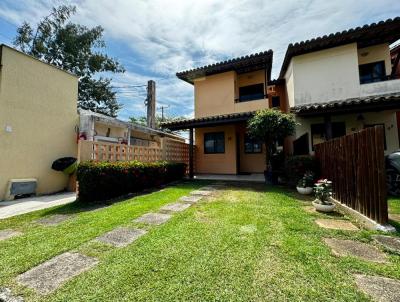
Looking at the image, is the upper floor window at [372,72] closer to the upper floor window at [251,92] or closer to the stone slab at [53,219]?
the upper floor window at [251,92]

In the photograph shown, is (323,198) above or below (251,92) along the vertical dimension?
below

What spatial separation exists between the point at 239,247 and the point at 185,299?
1.23 metres

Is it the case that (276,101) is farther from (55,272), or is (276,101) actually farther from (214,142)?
(55,272)

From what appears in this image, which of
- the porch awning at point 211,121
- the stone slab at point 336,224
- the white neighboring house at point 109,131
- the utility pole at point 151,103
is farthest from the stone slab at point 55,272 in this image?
the utility pole at point 151,103

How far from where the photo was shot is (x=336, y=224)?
3.84m

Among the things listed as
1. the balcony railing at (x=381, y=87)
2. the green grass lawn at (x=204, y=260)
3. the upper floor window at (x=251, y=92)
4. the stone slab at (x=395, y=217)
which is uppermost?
the upper floor window at (x=251, y=92)

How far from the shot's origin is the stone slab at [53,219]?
4.19 metres

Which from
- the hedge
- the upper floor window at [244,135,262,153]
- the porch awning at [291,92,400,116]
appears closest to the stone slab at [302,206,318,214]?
the porch awning at [291,92,400,116]

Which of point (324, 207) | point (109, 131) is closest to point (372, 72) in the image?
point (324, 207)

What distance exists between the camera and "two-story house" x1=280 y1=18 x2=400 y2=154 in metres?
8.76

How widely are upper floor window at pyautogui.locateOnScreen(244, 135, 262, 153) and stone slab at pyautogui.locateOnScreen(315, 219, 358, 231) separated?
8511 millimetres

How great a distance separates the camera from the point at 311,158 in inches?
284

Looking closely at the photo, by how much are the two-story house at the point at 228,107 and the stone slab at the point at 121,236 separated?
825 cm

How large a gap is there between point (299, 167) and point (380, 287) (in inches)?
224
